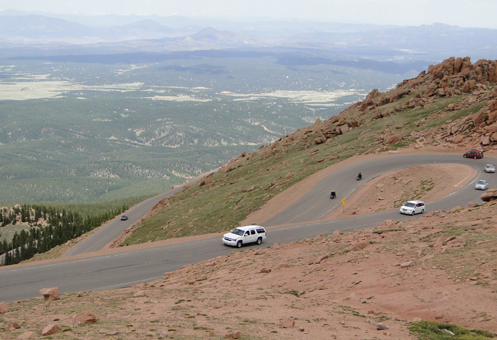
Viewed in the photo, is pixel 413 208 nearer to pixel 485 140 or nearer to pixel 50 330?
pixel 485 140

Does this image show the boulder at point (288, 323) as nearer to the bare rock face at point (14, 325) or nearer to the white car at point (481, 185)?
the bare rock face at point (14, 325)

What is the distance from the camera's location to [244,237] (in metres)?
44.1

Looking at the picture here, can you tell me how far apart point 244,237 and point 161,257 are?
8.17 m

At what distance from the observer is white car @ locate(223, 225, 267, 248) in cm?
4394

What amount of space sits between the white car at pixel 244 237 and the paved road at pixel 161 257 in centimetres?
75

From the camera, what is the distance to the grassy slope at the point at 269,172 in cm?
6606

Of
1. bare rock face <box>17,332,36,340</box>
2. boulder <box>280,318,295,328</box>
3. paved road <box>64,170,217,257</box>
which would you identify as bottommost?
paved road <box>64,170,217,257</box>

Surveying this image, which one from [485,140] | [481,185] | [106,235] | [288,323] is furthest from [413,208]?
[106,235]

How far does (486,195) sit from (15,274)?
140 ft

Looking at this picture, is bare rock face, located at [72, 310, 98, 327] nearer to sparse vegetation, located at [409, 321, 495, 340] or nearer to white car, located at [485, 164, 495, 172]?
sparse vegetation, located at [409, 321, 495, 340]

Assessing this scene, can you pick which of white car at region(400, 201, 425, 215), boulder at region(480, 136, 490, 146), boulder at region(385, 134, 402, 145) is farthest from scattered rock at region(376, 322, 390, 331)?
boulder at region(385, 134, 402, 145)

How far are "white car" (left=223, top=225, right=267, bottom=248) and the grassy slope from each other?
52.0ft

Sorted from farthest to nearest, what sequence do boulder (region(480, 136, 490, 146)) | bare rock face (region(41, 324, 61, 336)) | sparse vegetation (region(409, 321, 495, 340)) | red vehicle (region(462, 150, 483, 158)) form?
1. boulder (region(480, 136, 490, 146))
2. red vehicle (region(462, 150, 483, 158))
3. sparse vegetation (region(409, 321, 495, 340))
4. bare rock face (region(41, 324, 61, 336))

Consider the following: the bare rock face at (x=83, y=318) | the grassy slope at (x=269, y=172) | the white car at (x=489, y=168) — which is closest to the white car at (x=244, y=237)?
the grassy slope at (x=269, y=172)
